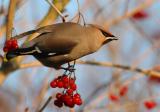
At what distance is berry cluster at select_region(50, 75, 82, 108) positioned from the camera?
2.70 m

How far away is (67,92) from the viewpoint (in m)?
2.73

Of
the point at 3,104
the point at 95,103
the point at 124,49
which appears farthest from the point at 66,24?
the point at 3,104

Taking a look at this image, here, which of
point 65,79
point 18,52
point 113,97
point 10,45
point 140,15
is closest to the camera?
point 18,52

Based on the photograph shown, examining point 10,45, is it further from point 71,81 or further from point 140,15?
point 140,15

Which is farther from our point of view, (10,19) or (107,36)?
(107,36)

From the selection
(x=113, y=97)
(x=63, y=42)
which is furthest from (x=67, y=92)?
(x=113, y=97)

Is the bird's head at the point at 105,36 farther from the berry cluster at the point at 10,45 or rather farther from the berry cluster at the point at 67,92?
the berry cluster at the point at 10,45

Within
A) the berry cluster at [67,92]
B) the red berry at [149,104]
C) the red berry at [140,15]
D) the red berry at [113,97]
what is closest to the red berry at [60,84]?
the berry cluster at [67,92]

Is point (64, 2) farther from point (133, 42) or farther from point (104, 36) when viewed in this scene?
point (133, 42)

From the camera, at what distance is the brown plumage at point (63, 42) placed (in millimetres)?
2588

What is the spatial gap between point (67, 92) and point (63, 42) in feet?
0.91

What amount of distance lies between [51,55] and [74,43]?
0.14m

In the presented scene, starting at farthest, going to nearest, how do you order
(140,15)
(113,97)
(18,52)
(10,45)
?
(140,15), (113,97), (10,45), (18,52)

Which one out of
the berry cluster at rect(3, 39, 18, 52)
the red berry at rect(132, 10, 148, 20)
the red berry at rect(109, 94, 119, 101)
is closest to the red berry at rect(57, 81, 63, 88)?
the berry cluster at rect(3, 39, 18, 52)
